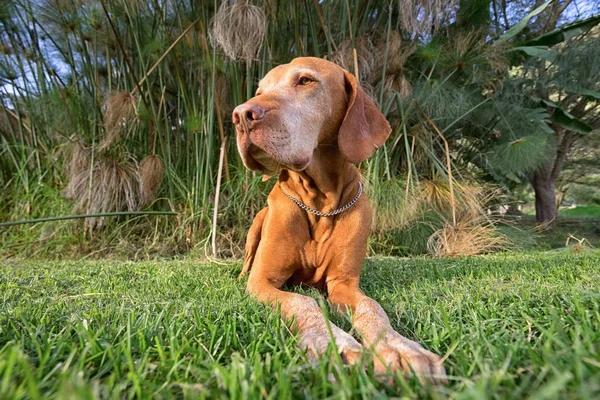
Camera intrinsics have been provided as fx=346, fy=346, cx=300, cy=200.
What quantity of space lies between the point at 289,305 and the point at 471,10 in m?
4.88

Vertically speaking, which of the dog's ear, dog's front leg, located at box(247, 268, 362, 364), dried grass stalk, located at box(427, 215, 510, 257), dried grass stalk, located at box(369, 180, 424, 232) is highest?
the dog's ear

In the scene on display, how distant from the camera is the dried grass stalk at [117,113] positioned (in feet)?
11.3

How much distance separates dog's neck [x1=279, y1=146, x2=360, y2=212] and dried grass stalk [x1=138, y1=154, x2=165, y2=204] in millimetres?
2398

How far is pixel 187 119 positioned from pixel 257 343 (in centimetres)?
320

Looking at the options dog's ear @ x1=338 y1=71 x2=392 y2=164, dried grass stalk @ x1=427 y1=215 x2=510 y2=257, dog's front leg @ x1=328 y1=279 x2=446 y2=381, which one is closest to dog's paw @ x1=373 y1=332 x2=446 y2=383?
dog's front leg @ x1=328 y1=279 x2=446 y2=381

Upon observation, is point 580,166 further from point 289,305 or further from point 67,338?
point 67,338

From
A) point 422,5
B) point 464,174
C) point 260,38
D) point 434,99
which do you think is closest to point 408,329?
point 260,38

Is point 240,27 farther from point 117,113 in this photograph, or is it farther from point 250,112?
point 250,112

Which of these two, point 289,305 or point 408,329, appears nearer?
point 408,329

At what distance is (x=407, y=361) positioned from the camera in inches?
27.4

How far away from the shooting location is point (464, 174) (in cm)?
435

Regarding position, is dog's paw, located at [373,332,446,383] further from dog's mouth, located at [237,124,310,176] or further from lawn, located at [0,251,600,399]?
dog's mouth, located at [237,124,310,176]

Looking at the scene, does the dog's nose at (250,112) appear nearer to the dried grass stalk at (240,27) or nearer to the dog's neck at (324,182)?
the dog's neck at (324,182)

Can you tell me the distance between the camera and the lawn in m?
0.51
